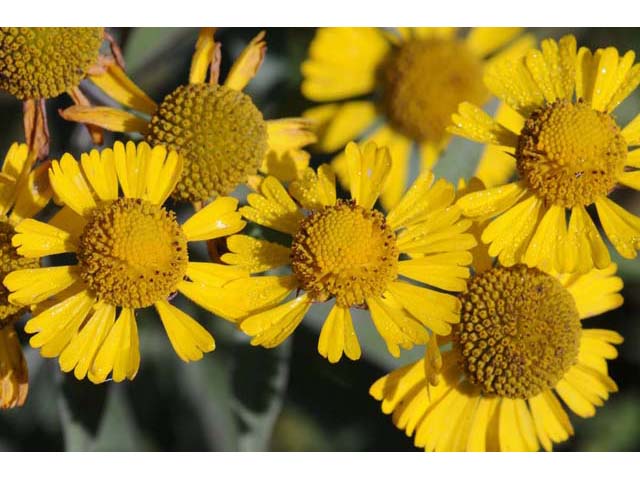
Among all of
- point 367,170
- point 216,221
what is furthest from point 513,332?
point 216,221

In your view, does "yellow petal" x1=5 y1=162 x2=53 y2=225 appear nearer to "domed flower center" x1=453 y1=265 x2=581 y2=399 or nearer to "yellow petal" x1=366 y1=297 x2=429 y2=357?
"yellow petal" x1=366 y1=297 x2=429 y2=357

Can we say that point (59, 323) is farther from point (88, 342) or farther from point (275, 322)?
point (275, 322)

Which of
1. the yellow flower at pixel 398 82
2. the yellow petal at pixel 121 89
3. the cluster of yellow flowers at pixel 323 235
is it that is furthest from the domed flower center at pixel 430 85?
the yellow petal at pixel 121 89

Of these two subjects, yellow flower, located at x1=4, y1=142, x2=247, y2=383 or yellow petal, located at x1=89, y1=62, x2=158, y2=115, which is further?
yellow petal, located at x1=89, y1=62, x2=158, y2=115

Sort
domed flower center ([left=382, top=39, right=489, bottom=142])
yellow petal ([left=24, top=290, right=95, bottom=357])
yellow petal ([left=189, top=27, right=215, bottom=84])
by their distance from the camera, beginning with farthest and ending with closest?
domed flower center ([left=382, top=39, right=489, bottom=142]), yellow petal ([left=189, top=27, right=215, bottom=84]), yellow petal ([left=24, top=290, right=95, bottom=357])

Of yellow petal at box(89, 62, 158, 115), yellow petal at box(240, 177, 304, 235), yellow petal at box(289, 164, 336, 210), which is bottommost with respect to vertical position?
yellow petal at box(240, 177, 304, 235)

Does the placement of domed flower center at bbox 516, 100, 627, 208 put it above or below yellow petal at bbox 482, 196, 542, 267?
above

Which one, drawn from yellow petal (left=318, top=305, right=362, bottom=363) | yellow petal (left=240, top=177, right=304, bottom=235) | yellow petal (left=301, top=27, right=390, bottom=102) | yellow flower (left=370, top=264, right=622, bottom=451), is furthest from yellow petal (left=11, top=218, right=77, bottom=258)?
yellow petal (left=301, top=27, right=390, bottom=102)
